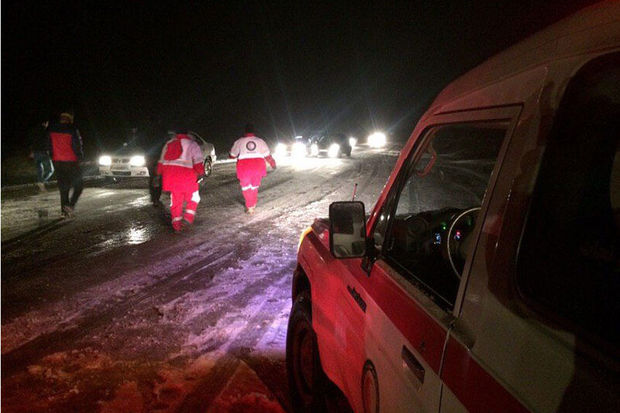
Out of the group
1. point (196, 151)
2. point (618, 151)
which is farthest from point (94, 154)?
point (618, 151)

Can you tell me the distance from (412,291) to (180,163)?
6.10 m

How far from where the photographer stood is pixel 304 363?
2873 millimetres

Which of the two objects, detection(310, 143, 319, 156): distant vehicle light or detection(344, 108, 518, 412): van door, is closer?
detection(344, 108, 518, 412): van door

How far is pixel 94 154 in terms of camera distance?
2127 centimetres

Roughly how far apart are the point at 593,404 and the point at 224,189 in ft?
37.0

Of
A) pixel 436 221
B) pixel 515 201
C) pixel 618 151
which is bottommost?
pixel 436 221

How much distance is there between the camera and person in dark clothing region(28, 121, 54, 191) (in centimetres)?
1082

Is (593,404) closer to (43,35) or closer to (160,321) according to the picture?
(160,321)

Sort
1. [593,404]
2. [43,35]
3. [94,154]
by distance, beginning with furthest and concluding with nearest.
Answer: [43,35], [94,154], [593,404]

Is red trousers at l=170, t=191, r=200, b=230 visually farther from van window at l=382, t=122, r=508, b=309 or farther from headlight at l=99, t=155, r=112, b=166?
headlight at l=99, t=155, r=112, b=166

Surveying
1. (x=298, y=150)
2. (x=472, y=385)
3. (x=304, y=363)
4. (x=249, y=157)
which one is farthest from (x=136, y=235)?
(x=298, y=150)

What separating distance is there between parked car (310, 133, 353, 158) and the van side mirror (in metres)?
20.2

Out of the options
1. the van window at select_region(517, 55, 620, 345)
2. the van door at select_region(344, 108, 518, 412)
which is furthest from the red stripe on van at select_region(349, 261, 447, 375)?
the van window at select_region(517, 55, 620, 345)

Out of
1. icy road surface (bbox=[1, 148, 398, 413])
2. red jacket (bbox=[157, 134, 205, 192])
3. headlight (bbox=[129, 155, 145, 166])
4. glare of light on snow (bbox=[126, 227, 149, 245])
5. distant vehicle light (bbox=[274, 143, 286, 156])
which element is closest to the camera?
icy road surface (bbox=[1, 148, 398, 413])
